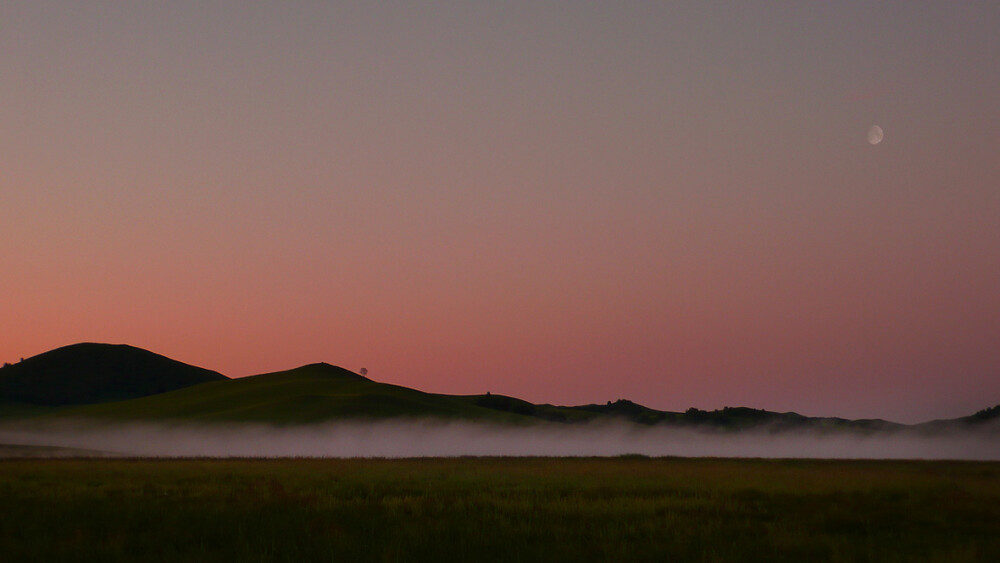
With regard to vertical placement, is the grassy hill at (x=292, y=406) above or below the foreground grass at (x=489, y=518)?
above

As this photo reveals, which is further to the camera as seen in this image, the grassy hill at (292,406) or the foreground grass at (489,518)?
the grassy hill at (292,406)

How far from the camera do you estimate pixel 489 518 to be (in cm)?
3012

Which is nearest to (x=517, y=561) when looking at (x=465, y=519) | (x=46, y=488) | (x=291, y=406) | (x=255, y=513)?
(x=465, y=519)

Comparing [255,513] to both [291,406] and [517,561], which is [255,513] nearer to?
[517,561]

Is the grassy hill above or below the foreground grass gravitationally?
above

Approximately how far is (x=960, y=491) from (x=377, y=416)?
121857 mm

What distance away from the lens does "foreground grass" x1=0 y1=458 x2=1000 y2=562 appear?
2322 cm

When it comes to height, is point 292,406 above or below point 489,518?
above

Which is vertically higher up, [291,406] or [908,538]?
[291,406]

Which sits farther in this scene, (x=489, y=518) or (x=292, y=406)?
(x=292, y=406)

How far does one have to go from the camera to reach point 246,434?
14038cm

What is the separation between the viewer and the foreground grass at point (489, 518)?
23.2 m

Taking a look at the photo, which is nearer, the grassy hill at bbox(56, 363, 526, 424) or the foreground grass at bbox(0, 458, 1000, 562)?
the foreground grass at bbox(0, 458, 1000, 562)

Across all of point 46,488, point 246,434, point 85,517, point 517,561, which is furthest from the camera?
point 246,434
